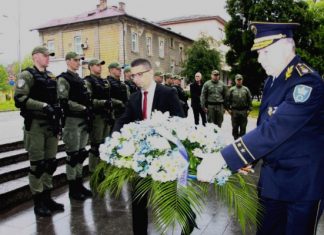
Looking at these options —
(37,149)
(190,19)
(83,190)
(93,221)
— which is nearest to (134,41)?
(190,19)

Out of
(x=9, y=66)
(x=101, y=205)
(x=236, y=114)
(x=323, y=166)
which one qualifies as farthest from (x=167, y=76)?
(x=9, y=66)

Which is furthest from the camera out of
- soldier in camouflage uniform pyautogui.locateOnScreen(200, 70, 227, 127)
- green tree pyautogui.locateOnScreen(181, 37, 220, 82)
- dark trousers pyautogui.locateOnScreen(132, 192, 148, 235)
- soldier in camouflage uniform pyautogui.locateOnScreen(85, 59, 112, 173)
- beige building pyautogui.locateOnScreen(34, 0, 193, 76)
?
green tree pyautogui.locateOnScreen(181, 37, 220, 82)

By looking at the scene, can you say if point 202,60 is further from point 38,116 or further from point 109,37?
point 38,116

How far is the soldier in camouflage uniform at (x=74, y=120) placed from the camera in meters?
5.56

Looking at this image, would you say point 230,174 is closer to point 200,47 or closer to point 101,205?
point 101,205

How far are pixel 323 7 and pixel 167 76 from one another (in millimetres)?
25137

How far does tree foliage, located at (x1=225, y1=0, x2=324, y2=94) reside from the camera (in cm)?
2678

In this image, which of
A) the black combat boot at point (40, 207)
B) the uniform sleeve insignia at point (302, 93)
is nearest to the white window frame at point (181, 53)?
the black combat boot at point (40, 207)

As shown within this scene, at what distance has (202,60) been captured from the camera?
36.6 metres

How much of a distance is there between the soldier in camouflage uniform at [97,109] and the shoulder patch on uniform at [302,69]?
4.87 meters

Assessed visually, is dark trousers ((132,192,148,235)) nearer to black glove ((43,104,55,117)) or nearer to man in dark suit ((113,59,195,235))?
man in dark suit ((113,59,195,235))

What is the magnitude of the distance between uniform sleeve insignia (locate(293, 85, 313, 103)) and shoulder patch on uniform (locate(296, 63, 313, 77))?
0.11 meters

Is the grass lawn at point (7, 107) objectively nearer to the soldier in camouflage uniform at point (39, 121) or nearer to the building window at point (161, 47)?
the building window at point (161, 47)

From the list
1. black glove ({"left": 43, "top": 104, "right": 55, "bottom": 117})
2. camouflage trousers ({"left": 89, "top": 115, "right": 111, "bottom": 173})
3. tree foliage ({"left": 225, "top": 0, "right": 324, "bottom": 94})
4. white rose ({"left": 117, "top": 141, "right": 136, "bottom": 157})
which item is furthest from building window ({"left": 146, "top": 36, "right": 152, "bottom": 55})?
white rose ({"left": 117, "top": 141, "right": 136, "bottom": 157})
